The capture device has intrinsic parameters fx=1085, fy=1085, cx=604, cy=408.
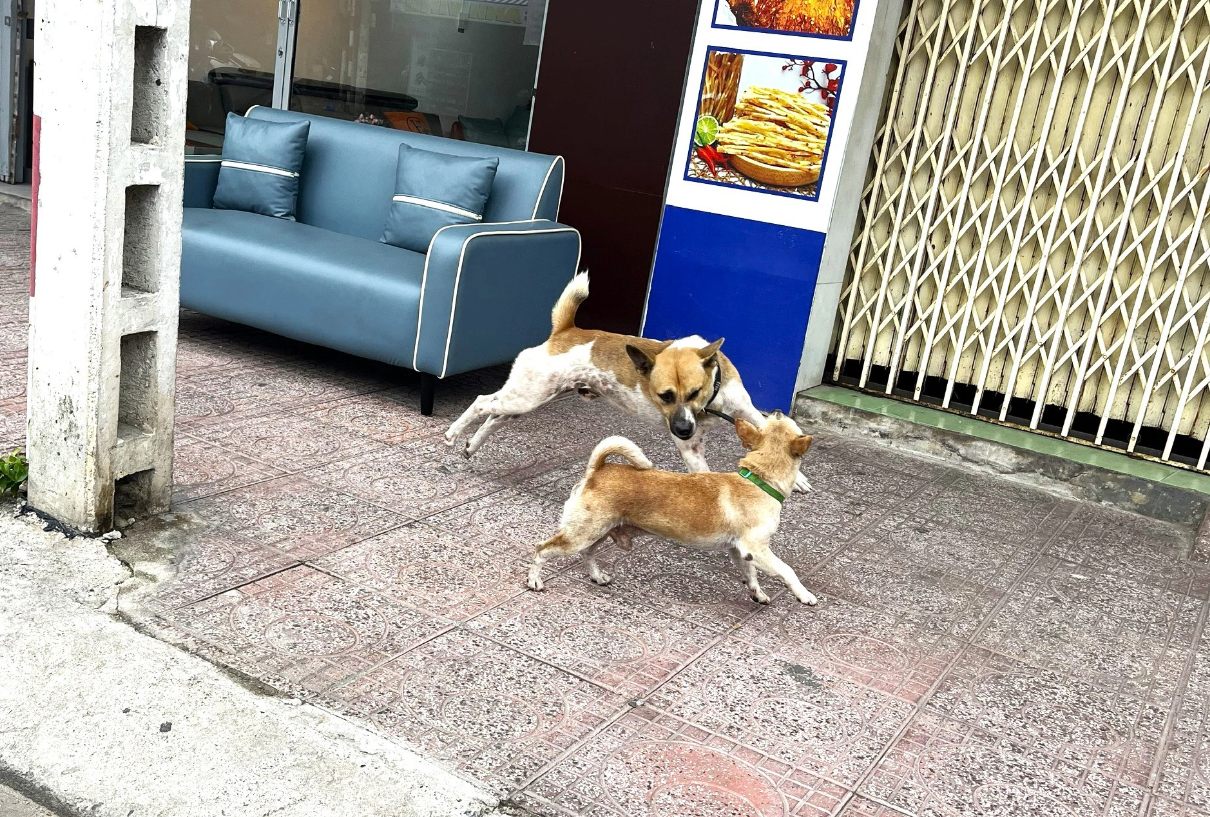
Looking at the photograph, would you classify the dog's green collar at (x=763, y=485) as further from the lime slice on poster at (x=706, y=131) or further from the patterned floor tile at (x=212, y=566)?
the lime slice on poster at (x=706, y=131)

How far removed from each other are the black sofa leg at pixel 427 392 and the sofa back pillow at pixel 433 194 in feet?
2.83

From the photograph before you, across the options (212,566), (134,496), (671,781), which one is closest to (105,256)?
(134,496)

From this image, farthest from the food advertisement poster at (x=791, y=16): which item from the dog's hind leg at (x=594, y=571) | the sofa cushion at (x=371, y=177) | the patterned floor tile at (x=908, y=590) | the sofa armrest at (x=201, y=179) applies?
the dog's hind leg at (x=594, y=571)

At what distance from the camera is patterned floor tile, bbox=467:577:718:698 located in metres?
2.92

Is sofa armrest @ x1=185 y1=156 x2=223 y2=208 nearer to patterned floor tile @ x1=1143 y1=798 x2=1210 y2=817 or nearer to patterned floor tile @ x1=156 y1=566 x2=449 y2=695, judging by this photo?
patterned floor tile @ x1=156 y1=566 x2=449 y2=695

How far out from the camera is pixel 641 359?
12.7 ft

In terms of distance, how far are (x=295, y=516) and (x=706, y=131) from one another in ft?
11.0

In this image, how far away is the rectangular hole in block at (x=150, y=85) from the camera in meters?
3.05

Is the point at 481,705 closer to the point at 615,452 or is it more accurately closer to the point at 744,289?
the point at 615,452

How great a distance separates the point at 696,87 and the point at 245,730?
14.7ft

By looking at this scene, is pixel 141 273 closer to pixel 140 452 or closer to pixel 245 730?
pixel 140 452

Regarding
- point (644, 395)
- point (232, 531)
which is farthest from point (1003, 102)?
point (232, 531)

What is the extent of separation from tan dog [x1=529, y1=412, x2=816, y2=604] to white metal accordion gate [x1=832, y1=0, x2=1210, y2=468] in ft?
9.24

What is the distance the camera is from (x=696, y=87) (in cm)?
591
